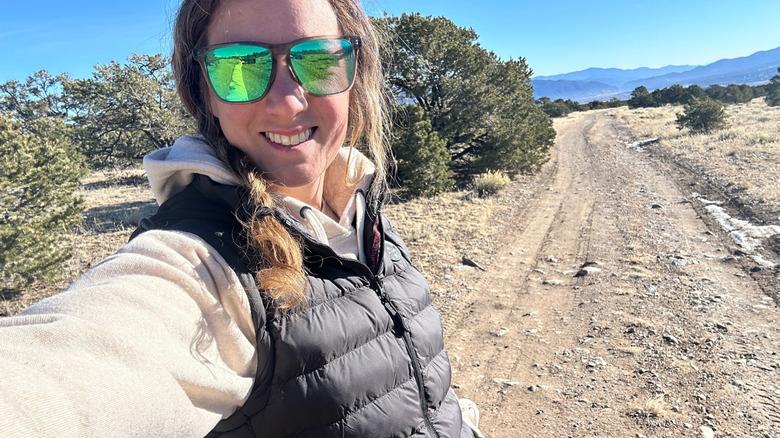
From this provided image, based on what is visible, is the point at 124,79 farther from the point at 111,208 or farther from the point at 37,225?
the point at 37,225

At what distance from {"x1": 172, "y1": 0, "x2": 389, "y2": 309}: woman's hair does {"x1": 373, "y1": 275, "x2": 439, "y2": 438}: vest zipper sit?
11.7 inches

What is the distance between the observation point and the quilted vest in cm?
92

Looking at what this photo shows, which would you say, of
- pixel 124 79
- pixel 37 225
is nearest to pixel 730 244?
pixel 37 225

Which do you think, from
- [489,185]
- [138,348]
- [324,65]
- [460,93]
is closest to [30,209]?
[324,65]

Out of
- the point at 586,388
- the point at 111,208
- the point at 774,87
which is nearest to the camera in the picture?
the point at 586,388

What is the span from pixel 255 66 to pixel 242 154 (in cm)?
23

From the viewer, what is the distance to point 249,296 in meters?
0.90

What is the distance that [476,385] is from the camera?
3744 mm

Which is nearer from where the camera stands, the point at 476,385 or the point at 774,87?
the point at 476,385

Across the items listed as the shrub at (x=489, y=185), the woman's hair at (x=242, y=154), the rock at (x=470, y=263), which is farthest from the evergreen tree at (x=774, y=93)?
the woman's hair at (x=242, y=154)

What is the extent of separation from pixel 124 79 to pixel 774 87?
40921 mm

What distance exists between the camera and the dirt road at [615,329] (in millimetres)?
3264

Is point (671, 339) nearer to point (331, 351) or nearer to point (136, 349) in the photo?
point (331, 351)

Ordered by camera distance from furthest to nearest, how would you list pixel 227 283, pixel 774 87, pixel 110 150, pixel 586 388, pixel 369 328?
pixel 774 87
pixel 110 150
pixel 586 388
pixel 369 328
pixel 227 283
